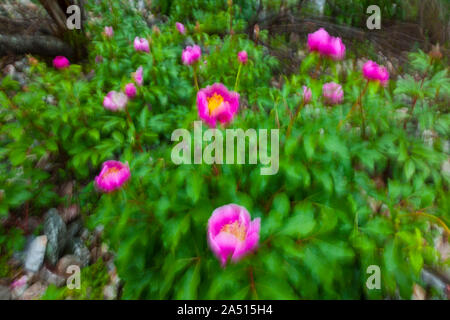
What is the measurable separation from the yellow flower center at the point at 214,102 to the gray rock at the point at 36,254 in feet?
3.42

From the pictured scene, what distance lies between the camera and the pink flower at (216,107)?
36.6 inches

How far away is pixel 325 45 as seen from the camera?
1.01 metres

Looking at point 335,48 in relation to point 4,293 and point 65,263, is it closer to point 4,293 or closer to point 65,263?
point 65,263

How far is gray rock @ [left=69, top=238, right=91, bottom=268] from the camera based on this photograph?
1.39 m

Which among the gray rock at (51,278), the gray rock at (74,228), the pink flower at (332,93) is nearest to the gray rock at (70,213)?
the gray rock at (74,228)

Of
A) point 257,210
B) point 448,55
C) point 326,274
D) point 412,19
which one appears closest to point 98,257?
point 257,210

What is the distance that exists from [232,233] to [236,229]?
2 centimetres

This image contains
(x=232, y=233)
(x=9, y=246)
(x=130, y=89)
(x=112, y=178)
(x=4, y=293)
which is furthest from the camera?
(x=130, y=89)

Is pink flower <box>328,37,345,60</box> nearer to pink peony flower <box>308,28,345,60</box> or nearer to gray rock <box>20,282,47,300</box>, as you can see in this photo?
pink peony flower <box>308,28,345,60</box>

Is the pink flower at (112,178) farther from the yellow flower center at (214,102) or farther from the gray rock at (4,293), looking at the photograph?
the gray rock at (4,293)

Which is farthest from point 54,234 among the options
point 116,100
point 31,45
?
point 31,45
